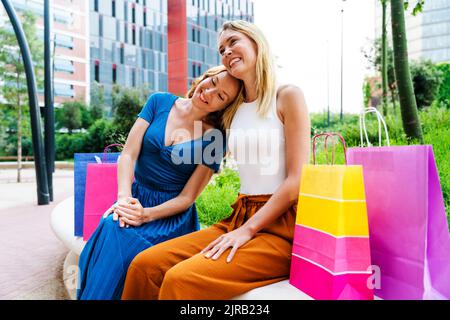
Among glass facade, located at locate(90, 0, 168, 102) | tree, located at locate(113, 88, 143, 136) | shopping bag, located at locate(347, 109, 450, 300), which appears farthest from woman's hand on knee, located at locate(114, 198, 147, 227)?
glass facade, located at locate(90, 0, 168, 102)

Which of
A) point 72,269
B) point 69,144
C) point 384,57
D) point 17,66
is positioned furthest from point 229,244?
point 69,144

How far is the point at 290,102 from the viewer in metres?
1.73

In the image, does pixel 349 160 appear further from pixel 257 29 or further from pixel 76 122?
pixel 76 122

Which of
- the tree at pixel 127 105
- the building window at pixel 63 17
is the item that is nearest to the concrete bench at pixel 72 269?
the tree at pixel 127 105

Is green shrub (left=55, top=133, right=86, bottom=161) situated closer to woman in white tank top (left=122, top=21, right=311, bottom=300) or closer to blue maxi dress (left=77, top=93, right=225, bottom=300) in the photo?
blue maxi dress (left=77, top=93, right=225, bottom=300)

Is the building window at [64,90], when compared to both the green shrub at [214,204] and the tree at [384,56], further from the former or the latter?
the green shrub at [214,204]

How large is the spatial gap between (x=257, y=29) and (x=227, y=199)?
2.68 meters

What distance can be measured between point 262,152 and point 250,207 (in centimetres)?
25

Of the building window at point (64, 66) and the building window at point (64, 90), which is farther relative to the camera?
the building window at point (64, 90)

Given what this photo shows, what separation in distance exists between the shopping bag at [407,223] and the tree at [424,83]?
1737 cm

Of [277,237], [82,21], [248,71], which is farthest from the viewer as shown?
[82,21]

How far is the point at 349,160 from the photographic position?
1602 mm

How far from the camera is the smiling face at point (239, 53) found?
6.02ft
